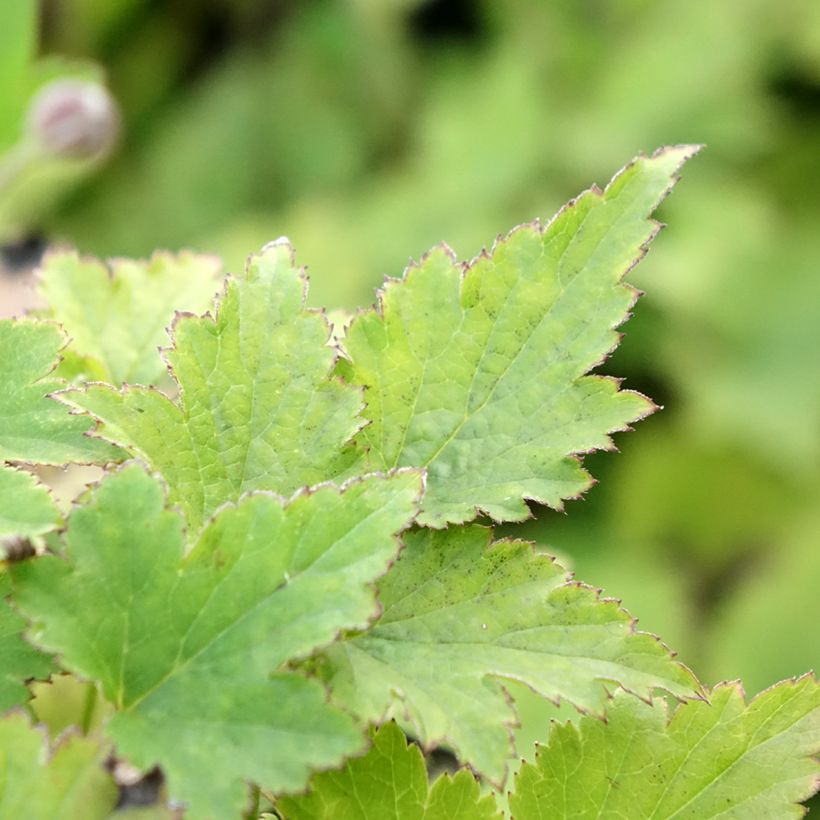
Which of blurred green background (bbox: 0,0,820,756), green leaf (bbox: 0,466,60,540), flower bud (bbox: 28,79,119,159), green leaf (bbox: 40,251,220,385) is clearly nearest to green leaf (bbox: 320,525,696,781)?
green leaf (bbox: 0,466,60,540)

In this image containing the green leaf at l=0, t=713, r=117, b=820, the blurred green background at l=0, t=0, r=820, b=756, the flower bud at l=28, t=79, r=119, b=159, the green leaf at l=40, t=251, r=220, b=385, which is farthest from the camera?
the blurred green background at l=0, t=0, r=820, b=756

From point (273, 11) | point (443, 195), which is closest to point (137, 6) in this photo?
point (273, 11)

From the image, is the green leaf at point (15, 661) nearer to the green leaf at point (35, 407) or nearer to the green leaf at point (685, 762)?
the green leaf at point (35, 407)

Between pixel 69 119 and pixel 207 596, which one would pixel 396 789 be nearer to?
pixel 207 596

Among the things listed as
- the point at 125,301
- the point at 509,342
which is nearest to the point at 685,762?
the point at 509,342

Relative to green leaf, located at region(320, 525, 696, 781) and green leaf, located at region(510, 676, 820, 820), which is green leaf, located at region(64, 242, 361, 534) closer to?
green leaf, located at region(320, 525, 696, 781)

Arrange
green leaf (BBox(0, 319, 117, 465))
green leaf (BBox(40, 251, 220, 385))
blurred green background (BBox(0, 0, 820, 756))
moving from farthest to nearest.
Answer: blurred green background (BBox(0, 0, 820, 756)) < green leaf (BBox(40, 251, 220, 385)) < green leaf (BBox(0, 319, 117, 465))

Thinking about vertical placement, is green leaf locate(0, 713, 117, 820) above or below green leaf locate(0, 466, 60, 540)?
below

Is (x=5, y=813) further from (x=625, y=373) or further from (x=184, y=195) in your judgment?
(x=184, y=195)
